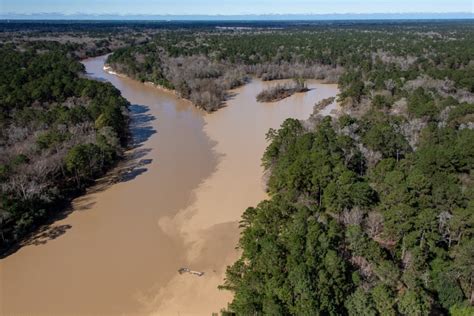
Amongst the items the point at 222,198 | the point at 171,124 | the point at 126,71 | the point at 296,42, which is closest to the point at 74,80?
the point at 171,124

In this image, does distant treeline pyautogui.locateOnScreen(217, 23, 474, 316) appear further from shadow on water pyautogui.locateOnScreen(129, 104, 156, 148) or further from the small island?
the small island

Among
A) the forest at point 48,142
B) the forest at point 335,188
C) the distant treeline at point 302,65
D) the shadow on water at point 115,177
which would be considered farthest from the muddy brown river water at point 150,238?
the distant treeline at point 302,65

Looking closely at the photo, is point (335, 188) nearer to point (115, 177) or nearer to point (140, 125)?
point (115, 177)

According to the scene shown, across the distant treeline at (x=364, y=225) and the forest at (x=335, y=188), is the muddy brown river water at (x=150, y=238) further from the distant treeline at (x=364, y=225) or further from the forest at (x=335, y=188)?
the distant treeline at (x=364, y=225)

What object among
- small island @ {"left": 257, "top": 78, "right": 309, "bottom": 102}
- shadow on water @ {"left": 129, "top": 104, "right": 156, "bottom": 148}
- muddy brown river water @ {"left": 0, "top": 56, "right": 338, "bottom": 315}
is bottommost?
muddy brown river water @ {"left": 0, "top": 56, "right": 338, "bottom": 315}

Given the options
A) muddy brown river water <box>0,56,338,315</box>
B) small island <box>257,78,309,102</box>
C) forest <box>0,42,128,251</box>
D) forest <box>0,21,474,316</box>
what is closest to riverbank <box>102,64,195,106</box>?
forest <box>0,21,474,316</box>

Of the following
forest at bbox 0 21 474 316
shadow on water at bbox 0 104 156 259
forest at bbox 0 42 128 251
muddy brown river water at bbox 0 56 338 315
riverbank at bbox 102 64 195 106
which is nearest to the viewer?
forest at bbox 0 21 474 316

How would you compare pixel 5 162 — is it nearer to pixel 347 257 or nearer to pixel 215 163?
pixel 215 163
